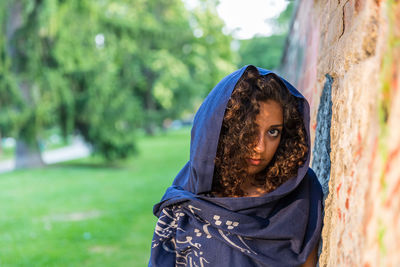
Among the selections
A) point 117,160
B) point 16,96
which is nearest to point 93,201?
point 16,96

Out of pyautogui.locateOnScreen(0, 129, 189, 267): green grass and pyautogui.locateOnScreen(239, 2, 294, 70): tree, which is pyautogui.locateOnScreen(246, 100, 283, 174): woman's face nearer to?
pyautogui.locateOnScreen(0, 129, 189, 267): green grass

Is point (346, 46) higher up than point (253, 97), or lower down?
higher up

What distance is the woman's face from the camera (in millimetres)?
1454

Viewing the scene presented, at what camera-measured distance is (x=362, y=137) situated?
96 cm

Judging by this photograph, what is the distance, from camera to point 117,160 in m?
A: 14.7

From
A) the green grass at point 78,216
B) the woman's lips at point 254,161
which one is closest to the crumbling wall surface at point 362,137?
the woman's lips at point 254,161

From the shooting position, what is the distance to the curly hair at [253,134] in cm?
146

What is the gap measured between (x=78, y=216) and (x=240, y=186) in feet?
19.1

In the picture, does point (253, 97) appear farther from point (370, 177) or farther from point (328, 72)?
point (370, 177)

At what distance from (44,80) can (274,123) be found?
38.4 feet

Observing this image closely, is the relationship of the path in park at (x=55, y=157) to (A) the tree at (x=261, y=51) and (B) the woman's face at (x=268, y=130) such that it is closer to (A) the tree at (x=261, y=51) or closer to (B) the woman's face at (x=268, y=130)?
(A) the tree at (x=261, y=51)

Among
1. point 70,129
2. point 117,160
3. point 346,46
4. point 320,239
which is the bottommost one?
point 117,160

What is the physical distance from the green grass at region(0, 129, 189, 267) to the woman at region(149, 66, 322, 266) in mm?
3360

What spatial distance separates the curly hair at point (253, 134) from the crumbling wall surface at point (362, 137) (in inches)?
4.6
